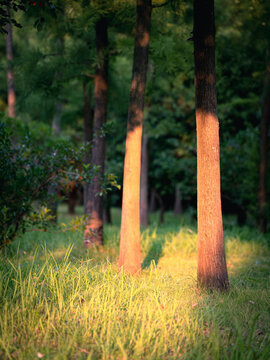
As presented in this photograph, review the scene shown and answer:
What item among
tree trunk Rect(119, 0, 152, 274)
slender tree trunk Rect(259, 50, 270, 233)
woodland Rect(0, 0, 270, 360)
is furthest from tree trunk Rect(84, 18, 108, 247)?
slender tree trunk Rect(259, 50, 270, 233)

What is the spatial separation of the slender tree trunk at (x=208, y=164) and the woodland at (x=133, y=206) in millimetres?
17

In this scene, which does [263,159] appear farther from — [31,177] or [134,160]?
[31,177]

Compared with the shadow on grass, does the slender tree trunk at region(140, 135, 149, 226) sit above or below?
above

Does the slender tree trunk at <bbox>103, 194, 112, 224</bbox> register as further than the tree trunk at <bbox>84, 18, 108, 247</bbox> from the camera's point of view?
Yes

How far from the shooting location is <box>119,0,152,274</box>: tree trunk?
6199 mm

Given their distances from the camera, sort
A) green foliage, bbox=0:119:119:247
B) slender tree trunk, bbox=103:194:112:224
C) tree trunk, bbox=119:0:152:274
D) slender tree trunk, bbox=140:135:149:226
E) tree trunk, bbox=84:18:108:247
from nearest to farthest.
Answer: tree trunk, bbox=119:0:152:274
green foliage, bbox=0:119:119:247
tree trunk, bbox=84:18:108:247
slender tree trunk, bbox=140:135:149:226
slender tree trunk, bbox=103:194:112:224

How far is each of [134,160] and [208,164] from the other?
135 centimetres

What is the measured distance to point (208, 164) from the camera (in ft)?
18.1

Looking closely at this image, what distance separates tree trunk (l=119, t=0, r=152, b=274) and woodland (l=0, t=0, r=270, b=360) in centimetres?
2

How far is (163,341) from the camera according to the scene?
3.72m

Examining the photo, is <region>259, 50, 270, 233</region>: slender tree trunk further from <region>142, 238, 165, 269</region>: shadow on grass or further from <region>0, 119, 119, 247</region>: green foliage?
<region>0, 119, 119, 247</region>: green foliage

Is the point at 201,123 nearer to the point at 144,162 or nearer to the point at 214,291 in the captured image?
the point at 214,291

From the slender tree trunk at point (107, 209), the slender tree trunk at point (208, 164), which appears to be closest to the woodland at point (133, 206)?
the slender tree trunk at point (208, 164)

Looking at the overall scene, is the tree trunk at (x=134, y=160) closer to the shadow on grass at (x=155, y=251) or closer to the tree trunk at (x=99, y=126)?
the shadow on grass at (x=155, y=251)
